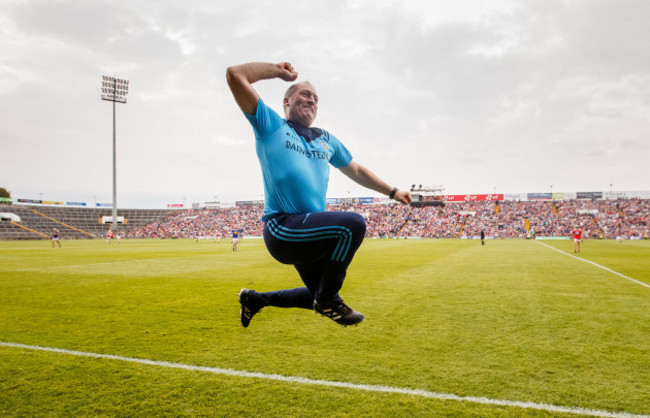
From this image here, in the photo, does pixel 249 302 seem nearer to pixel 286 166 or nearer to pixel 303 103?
pixel 286 166

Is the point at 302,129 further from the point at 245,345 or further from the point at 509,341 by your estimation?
the point at 509,341

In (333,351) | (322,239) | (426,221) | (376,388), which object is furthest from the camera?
(426,221)

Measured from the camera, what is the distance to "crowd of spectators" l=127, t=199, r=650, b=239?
6384 cm

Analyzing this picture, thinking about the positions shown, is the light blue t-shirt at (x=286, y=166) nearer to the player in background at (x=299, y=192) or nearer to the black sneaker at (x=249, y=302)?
the player in background at (x=299, y=192)

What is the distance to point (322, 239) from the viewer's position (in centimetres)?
281

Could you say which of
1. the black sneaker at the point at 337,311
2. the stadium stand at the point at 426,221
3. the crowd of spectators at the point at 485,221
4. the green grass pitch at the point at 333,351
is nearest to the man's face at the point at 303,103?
the black sneaker at the point at 337,311

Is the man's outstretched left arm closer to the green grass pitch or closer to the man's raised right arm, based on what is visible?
the man's raised right arm

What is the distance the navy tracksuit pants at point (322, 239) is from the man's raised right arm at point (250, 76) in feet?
2.94

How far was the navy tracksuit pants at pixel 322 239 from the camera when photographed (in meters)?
2.78

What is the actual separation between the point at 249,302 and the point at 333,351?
2.32 meters

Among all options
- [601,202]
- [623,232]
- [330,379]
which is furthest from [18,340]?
[601,202]

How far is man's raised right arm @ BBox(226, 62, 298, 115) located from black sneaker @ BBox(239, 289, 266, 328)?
79.0 inches

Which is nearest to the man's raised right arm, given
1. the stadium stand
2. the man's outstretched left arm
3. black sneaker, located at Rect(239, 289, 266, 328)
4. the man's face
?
the man's face

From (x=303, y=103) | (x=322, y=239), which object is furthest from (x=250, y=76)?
(x=322, y=239)
